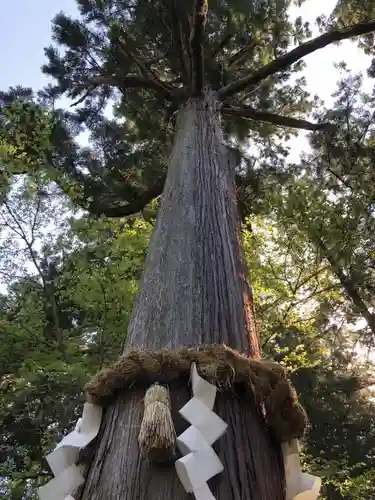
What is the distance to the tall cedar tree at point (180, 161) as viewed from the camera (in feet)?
4.17

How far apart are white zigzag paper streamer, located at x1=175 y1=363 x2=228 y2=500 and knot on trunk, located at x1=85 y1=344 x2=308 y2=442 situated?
5 centimetres

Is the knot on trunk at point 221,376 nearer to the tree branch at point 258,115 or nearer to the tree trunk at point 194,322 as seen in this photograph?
the tree trunk at point 194,322

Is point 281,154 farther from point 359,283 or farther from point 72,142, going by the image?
point 72,142

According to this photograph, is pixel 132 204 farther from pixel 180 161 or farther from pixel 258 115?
pixel 180 161

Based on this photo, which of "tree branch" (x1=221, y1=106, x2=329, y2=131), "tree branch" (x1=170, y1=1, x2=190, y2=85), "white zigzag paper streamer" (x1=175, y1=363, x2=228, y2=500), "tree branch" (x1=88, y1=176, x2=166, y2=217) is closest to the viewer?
"white zigzag paper streamer" (x1=175, y1=363, x2=228, y2=500)

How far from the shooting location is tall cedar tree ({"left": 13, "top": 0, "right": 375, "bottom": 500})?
1.27 metres

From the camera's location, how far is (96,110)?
569 centimetres

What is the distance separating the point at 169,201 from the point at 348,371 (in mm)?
7802

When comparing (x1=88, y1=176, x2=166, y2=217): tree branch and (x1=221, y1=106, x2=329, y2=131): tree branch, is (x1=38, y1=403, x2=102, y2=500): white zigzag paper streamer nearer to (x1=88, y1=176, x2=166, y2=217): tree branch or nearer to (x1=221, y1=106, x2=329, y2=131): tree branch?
(x1=88, y1=176, x2=166, y2=217): tree branch

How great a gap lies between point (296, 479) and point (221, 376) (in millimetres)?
337

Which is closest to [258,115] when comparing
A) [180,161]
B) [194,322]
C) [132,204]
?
[132,204]

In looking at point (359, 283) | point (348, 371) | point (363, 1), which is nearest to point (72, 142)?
point (363, 1)

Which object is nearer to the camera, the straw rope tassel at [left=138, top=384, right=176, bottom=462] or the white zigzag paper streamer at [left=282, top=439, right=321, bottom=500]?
the straw rope tassel at [left=138, top=384, right=176, bottom=462]

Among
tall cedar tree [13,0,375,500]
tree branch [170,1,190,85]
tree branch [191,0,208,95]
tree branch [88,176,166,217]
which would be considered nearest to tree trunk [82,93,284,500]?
tall cedar tree [13,0,375,500]
